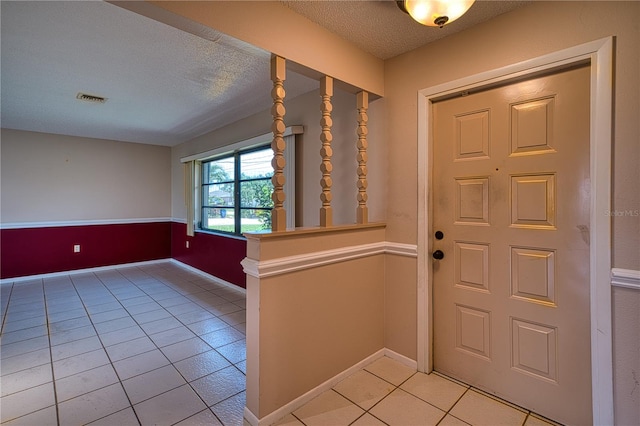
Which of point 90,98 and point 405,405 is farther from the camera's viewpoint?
point 90,98

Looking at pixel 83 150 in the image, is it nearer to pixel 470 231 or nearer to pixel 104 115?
pixel 104 115

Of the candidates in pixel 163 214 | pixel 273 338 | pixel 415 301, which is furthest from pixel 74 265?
pixel 415 301

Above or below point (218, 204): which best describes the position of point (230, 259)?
below

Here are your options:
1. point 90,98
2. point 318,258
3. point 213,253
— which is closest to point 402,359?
point 318,258

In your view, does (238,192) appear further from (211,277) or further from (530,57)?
(530,57)

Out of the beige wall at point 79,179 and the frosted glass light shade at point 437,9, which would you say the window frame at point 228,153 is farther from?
the frosted glass light shade at point 437,9

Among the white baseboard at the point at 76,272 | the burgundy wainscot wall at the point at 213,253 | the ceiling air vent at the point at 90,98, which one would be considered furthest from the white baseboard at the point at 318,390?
the white baseboard at the point at 76,272

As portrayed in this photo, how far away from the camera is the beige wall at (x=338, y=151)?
89.1 inches

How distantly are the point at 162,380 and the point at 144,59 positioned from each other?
2.42 meters

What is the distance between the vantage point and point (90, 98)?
10.3 feet

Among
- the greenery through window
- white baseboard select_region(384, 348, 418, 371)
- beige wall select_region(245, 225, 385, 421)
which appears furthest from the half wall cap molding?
the greenery through window

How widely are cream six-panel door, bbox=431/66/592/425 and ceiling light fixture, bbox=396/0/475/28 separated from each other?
620mm

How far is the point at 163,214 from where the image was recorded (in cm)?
585

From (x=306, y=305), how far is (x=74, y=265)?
17.0ft
